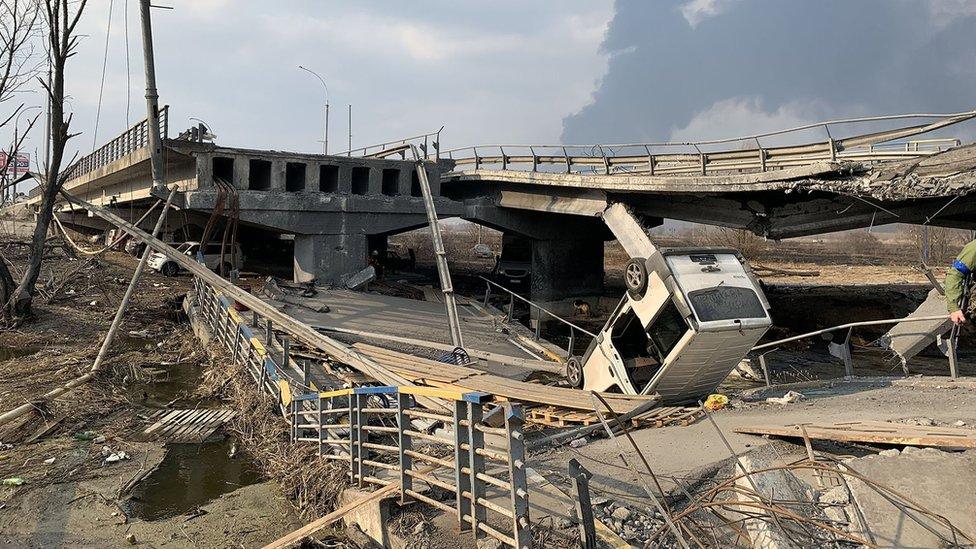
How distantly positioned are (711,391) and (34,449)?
1041cm

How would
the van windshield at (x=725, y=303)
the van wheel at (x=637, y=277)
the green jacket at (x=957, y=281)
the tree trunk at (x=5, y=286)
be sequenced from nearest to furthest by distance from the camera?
1. the green jacket at (x=957, y=281)
2. the van windshield at (x=725, y=303)
3. the van wheel at (x=637, y=277)
4. the tree trunk at (x=5, y=286)

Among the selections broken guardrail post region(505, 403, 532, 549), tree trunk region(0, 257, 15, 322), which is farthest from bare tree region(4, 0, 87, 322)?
broken guardrail post region(505, 403, 532, 549)

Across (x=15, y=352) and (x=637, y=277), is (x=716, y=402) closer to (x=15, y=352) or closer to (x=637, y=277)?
(x=637, y=277)

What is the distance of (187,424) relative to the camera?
11359mm

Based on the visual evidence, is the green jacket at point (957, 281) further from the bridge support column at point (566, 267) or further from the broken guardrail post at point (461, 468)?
the bridge support column at point (566, 267)

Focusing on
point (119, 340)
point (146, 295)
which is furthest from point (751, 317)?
point (146, 295)

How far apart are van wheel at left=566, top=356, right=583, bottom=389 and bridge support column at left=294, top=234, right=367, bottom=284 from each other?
43.5ft

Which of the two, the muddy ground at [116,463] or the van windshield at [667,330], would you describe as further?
the van windshield at [667,330]

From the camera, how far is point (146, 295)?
70.2 feet

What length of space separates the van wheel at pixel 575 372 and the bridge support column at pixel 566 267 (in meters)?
16.3

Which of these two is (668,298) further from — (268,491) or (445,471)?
(268,491)

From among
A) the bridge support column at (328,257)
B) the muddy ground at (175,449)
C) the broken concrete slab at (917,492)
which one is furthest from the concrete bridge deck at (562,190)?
the broken concrete slab at (917,492)

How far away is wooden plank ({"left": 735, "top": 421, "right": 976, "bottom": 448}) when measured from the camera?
618 cm

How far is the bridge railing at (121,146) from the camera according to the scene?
21.0m
